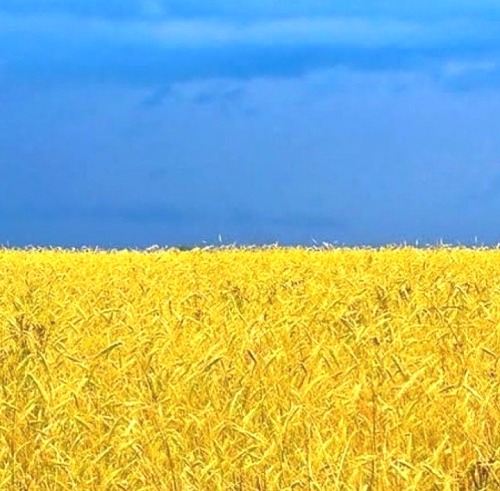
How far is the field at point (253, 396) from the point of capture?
3326 millimetres

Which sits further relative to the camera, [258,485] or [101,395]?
[101,395]

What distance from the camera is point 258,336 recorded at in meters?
5.06

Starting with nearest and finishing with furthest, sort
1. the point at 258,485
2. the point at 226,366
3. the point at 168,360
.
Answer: the point at 258,485 < the point at 226,366 < the point at 168,360

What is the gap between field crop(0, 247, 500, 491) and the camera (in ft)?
10.9

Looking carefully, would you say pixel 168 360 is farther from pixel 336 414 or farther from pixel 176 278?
pixel 176 278

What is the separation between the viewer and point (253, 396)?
4.42 m

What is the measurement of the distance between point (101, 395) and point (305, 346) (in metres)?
1.37

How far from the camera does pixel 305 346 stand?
18.2 ft

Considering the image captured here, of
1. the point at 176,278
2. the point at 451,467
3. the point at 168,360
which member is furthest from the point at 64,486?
the point at 176,278

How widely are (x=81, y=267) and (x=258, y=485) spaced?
30.5 ft

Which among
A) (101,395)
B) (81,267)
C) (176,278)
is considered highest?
(81,267)

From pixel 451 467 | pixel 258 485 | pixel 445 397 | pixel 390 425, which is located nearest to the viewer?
pixel 258 485

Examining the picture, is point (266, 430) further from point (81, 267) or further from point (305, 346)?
point (81, 267)

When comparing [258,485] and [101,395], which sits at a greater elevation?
[101,395]
